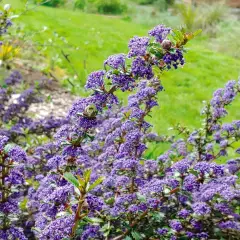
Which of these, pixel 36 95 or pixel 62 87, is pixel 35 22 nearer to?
pixel 62 87

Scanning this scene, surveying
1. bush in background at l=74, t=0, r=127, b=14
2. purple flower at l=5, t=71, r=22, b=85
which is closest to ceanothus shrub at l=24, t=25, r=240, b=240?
purple flower at l=5, t=71, r=22, b=85

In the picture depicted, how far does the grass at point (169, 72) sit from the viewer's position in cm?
695

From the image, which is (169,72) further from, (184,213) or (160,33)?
(160,33)

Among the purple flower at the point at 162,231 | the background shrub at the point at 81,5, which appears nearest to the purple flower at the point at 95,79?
the purple flower at the point at 162,231

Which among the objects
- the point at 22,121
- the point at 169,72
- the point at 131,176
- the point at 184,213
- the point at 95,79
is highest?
the point at 95,79

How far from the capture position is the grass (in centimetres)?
695

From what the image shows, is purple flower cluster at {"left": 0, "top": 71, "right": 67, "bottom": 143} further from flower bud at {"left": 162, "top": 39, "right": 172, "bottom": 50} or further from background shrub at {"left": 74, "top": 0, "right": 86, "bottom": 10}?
background shrub at {"left": 74, "top": 0, "right": 86, "bottom": 10}

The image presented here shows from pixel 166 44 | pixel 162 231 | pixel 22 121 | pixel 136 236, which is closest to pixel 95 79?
pixel 166 44

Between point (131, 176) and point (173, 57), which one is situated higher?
point (173, 57)

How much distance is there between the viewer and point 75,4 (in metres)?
18.5

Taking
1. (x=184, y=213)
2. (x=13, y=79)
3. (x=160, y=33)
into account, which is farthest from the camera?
(x=13, y=79)

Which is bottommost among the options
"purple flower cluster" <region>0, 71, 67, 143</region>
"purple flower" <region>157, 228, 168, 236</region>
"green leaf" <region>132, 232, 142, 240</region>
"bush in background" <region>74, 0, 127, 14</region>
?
"bush in background" <region>74, 0, 127, 14</region>

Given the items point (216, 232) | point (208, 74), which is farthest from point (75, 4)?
point (216, 232)

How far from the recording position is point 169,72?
30.0ft
